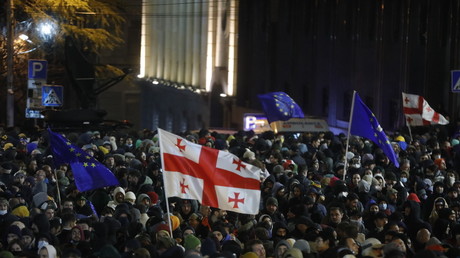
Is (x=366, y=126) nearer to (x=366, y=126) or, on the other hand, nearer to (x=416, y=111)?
(x=366, y=126)

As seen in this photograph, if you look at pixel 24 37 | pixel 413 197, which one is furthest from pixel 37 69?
pixel 413 197

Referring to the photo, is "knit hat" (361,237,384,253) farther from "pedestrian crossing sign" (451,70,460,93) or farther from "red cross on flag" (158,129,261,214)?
"pedestrian crossing sign" (451,70,460,93)

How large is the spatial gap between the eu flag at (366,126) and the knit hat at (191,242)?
566 centimetres

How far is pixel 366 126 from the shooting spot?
19969 millimetres

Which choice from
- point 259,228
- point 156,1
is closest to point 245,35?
point 156,1

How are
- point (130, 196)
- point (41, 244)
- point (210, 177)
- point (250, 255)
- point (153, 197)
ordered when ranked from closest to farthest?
point (250, 255) < point (41, 244) < point (210, 177) < point (153, 197) < point (130, 196)

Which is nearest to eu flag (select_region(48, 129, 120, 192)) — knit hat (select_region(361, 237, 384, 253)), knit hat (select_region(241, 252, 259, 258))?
knit hat (select_region(241, 252, 259, 258))

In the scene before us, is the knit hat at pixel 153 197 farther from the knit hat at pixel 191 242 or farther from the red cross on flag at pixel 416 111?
the red cross on flag at pixel 416 111

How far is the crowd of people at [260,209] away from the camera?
1411cm

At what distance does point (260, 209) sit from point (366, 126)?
2863mm

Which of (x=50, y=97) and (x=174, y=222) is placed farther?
(x=50, y=97)

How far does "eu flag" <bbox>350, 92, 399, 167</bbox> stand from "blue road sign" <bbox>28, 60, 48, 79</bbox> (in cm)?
1434

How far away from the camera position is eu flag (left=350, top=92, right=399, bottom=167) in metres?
19.8

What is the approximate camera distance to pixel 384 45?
129 feet
